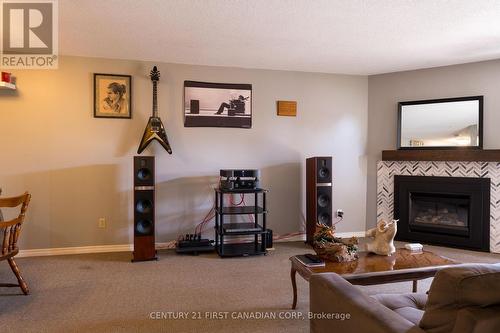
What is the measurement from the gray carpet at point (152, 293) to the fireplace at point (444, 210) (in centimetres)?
33

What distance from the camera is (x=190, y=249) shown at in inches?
144

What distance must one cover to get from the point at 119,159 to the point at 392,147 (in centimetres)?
350

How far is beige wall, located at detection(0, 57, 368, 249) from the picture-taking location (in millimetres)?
3648

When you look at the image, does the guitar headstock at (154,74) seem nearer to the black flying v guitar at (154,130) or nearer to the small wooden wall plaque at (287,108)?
the black flying v guitar at (154,130)

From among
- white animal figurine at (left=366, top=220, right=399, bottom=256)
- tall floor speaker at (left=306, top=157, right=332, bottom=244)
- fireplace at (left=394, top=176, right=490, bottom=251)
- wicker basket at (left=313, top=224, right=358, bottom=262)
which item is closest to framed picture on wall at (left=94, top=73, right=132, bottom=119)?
tall floor speaker at (left=306, top=157, right=332, bottom=244)

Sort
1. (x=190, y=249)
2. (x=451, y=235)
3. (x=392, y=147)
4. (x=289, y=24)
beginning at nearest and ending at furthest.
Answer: (x=289, y=24) → (x=190, y=249) → (x=451, y=235) → (x=392, y=147)

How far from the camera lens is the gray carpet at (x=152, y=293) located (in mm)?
2143

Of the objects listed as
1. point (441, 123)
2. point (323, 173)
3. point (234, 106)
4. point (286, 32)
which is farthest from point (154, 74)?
point (441, 123)

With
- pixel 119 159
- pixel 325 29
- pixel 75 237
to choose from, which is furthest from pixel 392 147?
pixel 75 237

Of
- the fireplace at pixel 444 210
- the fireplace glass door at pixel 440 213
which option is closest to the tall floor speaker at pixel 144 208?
the fireplace at pixel 444 210

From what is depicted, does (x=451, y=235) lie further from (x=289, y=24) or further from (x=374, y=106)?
(x=289, y=24)

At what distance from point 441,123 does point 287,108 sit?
1.91 meters

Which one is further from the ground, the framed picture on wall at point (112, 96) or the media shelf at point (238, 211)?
the framed picture on wall at point (112, 96)

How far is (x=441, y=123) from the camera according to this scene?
406cm
